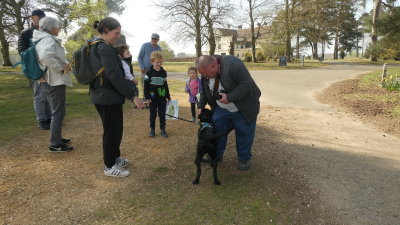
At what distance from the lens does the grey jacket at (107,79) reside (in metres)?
3.37

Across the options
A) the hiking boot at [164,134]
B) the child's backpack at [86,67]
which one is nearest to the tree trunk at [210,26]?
the hiking boot at [164,134]

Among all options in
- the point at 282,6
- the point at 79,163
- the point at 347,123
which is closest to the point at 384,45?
the point at 282,6

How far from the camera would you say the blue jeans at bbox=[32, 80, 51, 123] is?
5.50m

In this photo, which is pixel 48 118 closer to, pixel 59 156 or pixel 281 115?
pixel 59 156

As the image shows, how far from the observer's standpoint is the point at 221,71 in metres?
3.77

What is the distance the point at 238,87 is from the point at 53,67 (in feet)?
9.42

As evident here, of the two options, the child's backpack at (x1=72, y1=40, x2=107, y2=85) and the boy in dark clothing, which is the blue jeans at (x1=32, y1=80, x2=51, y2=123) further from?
the child's backpack at (x1=72, y1=40, x2=107, y2=85)

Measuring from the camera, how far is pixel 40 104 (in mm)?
5551

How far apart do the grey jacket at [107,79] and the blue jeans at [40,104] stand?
259cm

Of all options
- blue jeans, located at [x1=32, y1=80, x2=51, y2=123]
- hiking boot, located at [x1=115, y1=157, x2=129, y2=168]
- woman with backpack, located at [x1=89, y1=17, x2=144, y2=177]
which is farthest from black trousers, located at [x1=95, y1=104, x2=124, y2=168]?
blue jeans, located at [x1=32, y1=80, x2=51, y2=123]

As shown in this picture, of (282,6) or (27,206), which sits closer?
(27,206)

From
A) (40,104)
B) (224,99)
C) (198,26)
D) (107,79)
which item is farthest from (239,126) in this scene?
(198,26)

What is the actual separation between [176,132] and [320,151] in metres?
2.93

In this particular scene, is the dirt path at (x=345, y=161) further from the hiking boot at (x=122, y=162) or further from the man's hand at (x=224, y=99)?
the hiking boot at (x=122, y=162)
